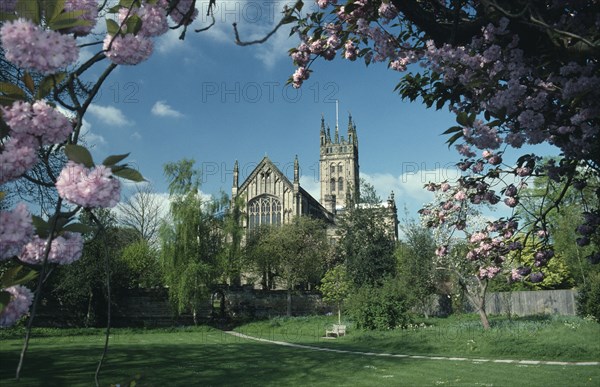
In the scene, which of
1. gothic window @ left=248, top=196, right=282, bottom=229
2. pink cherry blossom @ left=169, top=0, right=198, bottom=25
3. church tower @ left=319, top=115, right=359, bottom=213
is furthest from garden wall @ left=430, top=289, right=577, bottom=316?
church tower @ left=319, top=115, right=359, bottom=213

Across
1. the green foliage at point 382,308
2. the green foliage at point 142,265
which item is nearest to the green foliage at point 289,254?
the green foliage at point 142,265

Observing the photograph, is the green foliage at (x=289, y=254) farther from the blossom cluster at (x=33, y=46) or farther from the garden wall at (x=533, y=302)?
the blossom cluster at (x=33, y=46)

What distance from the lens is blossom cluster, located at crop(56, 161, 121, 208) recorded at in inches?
76.3

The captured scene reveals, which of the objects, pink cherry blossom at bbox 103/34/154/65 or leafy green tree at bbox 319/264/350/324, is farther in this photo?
leafy green tree at bbox 319/264/350/324

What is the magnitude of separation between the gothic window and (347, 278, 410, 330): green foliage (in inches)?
1444

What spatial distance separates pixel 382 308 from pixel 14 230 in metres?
22.1

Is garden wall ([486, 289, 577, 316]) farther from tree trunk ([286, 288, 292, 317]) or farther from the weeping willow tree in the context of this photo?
the weeping willow tree

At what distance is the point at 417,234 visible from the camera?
1244 inches

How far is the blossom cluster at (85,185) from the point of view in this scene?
6.36 feet

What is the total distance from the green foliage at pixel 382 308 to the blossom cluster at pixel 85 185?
71.3 ft

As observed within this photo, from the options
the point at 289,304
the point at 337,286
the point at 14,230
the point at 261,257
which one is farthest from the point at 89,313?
the point at 14,230

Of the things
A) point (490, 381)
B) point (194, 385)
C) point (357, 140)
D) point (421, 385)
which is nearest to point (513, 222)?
point (421, 385)

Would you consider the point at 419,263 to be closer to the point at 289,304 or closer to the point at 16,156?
the point at 289,304

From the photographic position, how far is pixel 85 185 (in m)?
1.96
